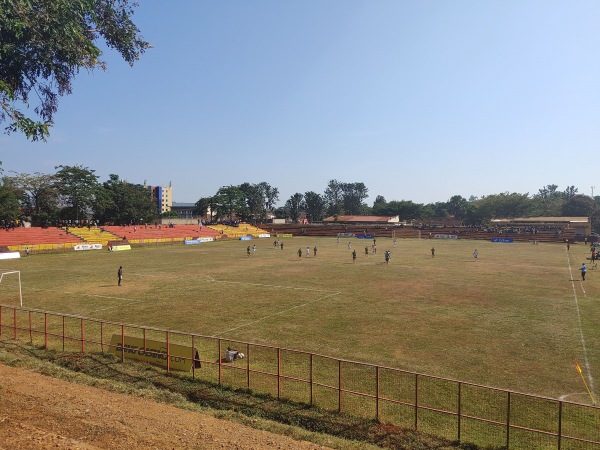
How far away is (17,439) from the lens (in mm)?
10570

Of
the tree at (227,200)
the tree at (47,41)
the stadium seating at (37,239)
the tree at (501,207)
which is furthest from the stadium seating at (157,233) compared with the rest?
the tree at (501,207)

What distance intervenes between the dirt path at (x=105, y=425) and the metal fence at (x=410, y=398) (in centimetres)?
226

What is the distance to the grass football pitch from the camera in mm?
17203

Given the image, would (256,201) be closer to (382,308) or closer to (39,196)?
(39,196)

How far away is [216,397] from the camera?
45.1 ft

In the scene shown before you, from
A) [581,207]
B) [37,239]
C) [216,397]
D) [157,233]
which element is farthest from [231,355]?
[581,207]

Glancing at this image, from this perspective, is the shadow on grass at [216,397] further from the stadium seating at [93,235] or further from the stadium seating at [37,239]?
Result: the stadium seating at [93,235]

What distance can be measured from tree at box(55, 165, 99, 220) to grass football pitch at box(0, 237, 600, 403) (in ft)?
146

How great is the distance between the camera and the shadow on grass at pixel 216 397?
A: 37.1 ft

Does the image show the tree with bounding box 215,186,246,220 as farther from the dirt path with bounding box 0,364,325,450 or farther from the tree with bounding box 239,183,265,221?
the dirt path with bounding box 0,364,325,450

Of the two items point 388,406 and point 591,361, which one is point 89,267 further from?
point 591,361

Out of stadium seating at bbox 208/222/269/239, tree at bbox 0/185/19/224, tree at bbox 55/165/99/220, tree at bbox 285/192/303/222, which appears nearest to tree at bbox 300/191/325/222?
tree at bbox 285/192/303/222

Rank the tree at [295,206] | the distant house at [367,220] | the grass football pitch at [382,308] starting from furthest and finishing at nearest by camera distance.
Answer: the tree at [295,206] → the distant house at [367,220] → the grass football pitch at [382,308]

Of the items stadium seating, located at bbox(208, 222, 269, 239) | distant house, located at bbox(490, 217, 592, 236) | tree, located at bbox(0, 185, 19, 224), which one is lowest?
stadium seating, located at bbox(208, 222, 269, 239)
